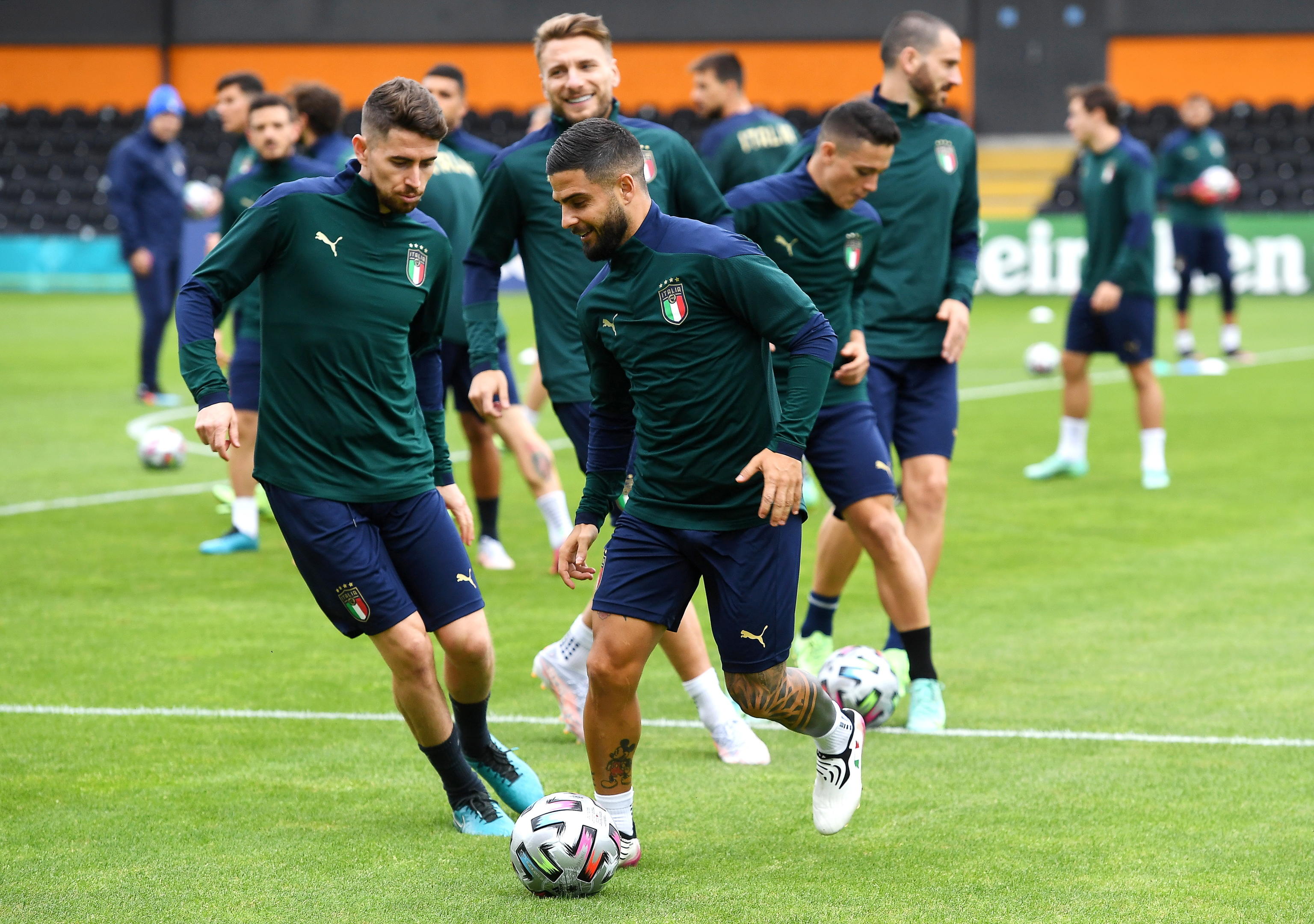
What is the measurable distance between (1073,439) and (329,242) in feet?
26.5

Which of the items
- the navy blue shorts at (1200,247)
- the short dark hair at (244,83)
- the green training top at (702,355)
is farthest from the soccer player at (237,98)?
the navy blue shorts at (1200,247)

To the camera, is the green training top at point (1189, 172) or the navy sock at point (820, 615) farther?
the green training top at point (1189, 172)

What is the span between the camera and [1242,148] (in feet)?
101

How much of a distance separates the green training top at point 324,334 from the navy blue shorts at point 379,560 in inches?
2.0

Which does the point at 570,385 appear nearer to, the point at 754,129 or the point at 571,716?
the point at 571,716

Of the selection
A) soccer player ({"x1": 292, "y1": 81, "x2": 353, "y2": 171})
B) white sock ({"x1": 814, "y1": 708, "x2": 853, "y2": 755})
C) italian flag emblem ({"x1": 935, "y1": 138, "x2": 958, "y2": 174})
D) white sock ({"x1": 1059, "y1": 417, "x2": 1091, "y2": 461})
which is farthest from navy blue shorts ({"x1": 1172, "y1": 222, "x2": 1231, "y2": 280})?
white sock ({"x1": 814, "y1": 708, "x2": 853, "y2": 755})

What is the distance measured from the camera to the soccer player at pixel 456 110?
9484 mm

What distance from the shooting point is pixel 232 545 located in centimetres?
952

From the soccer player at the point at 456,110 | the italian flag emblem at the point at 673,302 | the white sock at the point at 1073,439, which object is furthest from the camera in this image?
the white sock at the point at 1073,439

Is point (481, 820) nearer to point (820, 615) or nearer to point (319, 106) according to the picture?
point (820, 615)

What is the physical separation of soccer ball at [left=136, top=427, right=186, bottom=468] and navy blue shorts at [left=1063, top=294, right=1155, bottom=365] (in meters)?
6.54

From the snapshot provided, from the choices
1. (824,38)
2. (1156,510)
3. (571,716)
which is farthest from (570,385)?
(824,38)

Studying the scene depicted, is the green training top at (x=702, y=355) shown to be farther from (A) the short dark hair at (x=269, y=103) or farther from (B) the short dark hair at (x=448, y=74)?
(B) the short dark hair at (x=448, y=74)

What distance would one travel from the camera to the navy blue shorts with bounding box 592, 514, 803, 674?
4617 mm
